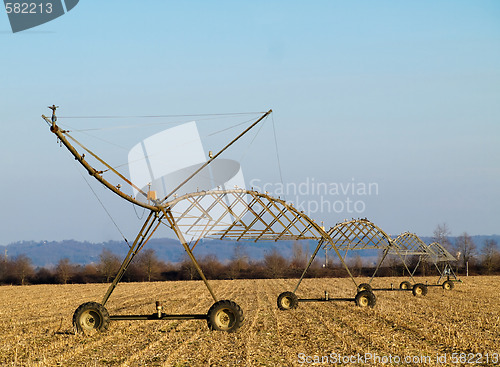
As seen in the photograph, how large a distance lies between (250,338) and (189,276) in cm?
6194

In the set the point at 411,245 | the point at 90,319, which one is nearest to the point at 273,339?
the point at 90,319

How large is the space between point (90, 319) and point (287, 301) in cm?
1054

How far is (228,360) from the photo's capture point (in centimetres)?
1472

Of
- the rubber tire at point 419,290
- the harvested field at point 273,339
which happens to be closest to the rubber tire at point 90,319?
the harvested field at point 273,339

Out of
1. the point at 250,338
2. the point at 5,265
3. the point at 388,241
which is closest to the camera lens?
the point at 250,338

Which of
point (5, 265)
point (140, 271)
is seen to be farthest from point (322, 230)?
point (5, 265)

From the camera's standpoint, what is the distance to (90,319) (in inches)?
767

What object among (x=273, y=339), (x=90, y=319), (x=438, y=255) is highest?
(x=438, y=255)

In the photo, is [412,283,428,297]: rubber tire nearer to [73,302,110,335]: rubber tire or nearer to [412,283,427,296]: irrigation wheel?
[412,283,427,296]: irrigation wheel

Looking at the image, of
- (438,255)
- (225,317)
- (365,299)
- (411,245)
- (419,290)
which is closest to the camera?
(225,317)

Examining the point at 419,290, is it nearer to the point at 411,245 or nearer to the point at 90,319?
the point at 411,245

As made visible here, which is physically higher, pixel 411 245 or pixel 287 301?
pixel 411 245

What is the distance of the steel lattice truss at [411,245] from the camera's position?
38.0 metres

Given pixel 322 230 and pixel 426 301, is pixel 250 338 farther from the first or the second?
pixel 426 301
